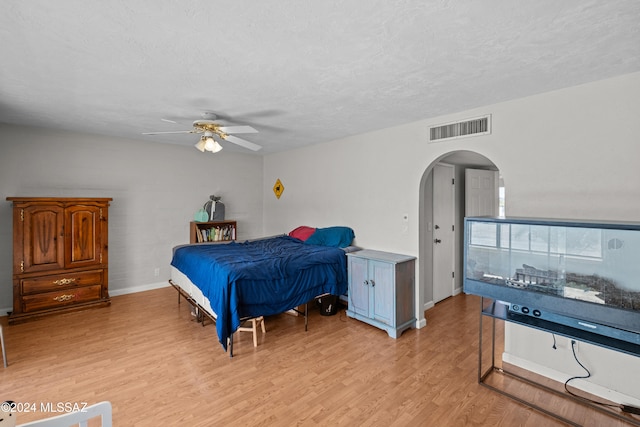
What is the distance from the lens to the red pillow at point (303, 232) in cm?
484

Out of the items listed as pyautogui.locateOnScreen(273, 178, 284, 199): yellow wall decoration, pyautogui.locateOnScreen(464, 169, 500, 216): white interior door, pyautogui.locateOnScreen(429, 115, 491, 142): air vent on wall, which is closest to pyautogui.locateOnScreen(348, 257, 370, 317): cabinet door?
pyautogui.locateOnScreen(429, 115, 491, 142): air vent on wall

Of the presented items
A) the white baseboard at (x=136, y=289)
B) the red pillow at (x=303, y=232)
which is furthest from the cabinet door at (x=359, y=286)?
the white baseboard at (x=136, y=289)

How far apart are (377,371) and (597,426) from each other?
1.50m

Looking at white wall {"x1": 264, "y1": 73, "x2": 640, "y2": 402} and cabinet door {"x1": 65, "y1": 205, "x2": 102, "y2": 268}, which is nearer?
white wall {"x1": 264, "y1": 73, "x2": 640, "y2": 402}

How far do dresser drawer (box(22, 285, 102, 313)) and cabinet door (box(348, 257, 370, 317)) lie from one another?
3.47 m

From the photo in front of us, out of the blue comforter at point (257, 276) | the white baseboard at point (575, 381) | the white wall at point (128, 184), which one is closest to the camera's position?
the white baseboard at point (575, 381)

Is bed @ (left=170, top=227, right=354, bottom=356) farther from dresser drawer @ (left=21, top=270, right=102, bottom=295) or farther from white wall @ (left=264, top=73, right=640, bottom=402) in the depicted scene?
dresser drawer @ (left=21, top=270, right=102, bottom=295)

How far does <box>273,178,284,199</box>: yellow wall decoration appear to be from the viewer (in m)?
5.88

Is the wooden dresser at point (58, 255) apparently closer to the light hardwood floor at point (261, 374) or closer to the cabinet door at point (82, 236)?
the cabinet door at point (82, 236)

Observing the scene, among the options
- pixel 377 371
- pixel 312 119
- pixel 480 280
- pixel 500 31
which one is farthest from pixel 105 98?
pixel 480 280

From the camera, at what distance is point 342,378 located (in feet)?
8.36

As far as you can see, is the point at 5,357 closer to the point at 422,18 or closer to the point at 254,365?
the point at 254,365

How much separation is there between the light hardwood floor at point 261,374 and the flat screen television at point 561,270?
0.74 meters

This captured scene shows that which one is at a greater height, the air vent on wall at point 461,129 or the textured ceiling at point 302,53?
the textured ceiling at point 302,53
